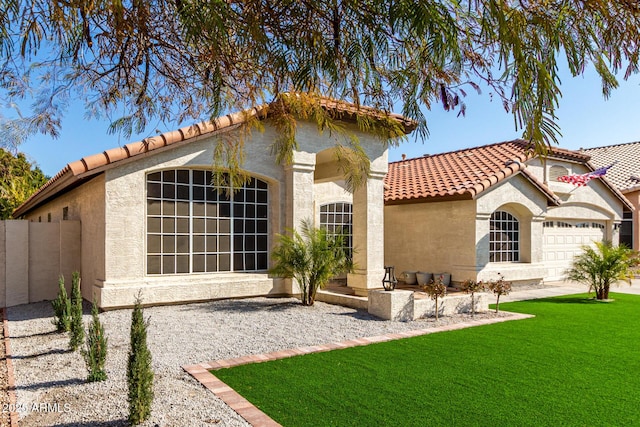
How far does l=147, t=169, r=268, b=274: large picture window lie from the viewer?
12.3 meters

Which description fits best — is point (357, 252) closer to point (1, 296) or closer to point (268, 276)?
point (268, 276)

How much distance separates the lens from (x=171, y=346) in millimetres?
8445

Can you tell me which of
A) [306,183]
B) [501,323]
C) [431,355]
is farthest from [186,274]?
[501,323]

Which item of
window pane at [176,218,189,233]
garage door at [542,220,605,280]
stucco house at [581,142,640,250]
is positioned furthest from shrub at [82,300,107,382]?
stucco house at [581,142,640,250]

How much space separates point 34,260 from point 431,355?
11336mm

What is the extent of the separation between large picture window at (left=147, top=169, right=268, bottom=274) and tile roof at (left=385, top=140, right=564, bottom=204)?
21.3 feet

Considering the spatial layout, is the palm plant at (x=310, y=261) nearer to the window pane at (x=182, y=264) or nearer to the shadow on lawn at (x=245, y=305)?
the shadow on lawn at (x=245, y=305)

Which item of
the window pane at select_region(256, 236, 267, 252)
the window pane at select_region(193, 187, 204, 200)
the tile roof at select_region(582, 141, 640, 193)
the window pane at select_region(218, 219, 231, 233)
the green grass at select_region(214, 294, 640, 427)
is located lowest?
the green grass at select_region(214, 294, 640, 427)

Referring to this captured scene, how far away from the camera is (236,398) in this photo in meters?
5.91

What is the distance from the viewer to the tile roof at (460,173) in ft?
54.3

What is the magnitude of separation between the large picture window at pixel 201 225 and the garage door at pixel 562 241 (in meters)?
12.9

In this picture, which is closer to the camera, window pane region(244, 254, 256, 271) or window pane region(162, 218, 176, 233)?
window pane region(162, 218, 176, 233)

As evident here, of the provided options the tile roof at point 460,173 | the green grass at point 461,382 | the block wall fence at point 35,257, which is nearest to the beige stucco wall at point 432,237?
the tile roof at point 460,173

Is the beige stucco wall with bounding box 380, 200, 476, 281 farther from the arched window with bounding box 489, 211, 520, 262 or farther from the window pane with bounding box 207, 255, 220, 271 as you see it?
the window pane with bounding box 207, 255, 220, 271
